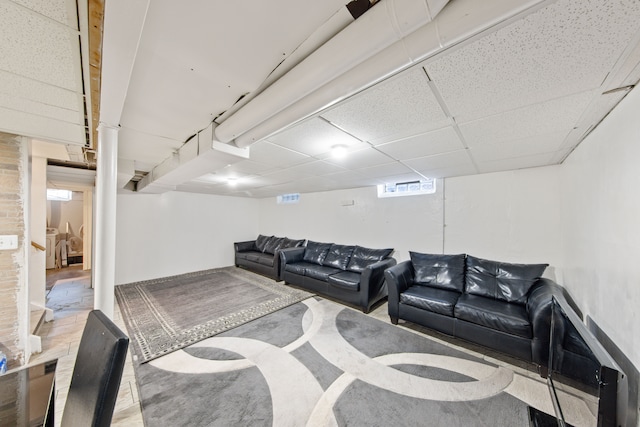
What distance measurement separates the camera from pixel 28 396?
3.14ft

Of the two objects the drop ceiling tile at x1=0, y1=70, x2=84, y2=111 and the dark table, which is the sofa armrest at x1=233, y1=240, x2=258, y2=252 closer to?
the drop ceiling tile at x1=0, y1=70, x2=84, y2=111

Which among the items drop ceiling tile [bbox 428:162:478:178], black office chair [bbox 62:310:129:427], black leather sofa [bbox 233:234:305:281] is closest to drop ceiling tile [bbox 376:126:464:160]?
drop ceiling tile [bbox 428:162:478:178]

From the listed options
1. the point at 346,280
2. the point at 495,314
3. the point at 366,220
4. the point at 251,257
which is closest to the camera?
the point at 495,314

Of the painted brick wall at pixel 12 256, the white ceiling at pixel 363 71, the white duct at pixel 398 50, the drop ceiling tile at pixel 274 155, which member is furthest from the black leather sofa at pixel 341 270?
the painted brick wall at pixel 12 256

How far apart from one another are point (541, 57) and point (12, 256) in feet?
13.6

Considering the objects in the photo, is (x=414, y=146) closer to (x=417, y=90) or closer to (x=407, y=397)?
(x=417, y=90)

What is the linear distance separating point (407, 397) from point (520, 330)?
1.30m

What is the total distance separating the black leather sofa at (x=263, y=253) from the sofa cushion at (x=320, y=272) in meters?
0.92

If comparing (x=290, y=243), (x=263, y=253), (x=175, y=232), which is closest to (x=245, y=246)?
(x=263, y=253)

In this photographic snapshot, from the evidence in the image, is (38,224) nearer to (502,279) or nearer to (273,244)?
(273,244)

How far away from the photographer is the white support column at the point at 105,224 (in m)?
1.68

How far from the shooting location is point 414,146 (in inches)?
86.5

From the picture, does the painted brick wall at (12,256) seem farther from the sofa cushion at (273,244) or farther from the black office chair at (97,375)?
the sofa cushion at (273,244)

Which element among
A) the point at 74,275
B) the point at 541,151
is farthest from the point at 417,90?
the point at 74,275
